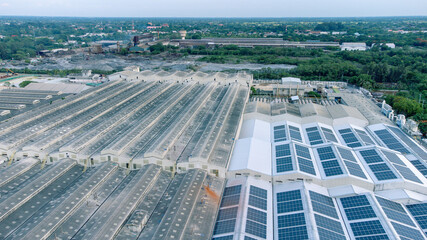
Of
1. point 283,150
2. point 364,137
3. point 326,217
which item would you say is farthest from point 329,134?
point 326,217

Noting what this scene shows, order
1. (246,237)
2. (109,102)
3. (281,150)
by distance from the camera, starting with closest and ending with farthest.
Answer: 1. (246,237)
2. (281,150)
3. (109,102)

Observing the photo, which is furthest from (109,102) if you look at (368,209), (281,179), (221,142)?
(368,209)

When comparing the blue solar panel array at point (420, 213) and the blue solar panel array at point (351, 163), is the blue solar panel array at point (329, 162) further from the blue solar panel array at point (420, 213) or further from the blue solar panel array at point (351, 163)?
the blue solar panel array at point (420, 213)

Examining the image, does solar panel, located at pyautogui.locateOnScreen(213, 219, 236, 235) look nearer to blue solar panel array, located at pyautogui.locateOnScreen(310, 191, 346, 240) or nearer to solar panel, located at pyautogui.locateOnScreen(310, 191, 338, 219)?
blue solar panel array, located at pyautogui.locateOnScreen(310, 191, 346, 240)

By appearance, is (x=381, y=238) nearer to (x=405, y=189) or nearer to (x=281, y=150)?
(x=405, y=189)

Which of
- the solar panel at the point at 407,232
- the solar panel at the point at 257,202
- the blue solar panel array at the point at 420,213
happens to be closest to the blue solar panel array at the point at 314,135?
the blue solar panel array at the point at 420,213

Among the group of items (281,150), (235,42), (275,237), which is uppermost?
(235,42)

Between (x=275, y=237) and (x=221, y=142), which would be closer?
(x=275, y=237)

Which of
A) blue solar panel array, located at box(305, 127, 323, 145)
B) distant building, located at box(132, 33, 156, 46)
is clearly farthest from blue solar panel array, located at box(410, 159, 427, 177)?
distant building, located at box(132, 33, 156, 46)
